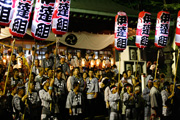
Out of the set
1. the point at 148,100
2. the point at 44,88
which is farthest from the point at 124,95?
the point at 44,88

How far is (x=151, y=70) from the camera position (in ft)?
50.9

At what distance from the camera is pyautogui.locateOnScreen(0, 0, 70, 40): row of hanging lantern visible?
706 centimetres

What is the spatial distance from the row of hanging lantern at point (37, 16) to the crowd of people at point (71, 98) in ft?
3.16

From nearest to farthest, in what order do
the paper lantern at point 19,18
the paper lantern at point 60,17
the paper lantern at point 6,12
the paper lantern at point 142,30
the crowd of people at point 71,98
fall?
the paper lantern at point 6,12, the paper lantern at point 19,18, the crowd of people at point 71,98, the paper lantern at point 60,17, the paper lantern at point 142,30

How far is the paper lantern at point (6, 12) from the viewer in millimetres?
6941

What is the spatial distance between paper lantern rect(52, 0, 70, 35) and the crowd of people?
1263 millimetres

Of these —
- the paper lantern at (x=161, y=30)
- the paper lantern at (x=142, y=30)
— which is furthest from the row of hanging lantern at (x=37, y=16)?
A: the paper lantern at (x=161, y=30)

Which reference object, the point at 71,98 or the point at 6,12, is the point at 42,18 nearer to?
the point at 6,12

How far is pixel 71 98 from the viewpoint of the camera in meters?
8.78

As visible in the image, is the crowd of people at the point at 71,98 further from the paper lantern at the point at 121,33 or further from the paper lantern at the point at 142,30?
the paper lantern at the point at 142,30

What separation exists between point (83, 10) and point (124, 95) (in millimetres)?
5515

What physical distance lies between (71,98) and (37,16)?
3.55 meters

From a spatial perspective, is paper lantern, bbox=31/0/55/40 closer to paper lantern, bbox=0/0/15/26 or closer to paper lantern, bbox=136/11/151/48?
paper lantern, bbox=0/0/15/26

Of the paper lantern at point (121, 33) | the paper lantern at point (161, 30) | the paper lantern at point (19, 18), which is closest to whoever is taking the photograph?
the paper lantern at point (19, 18)
